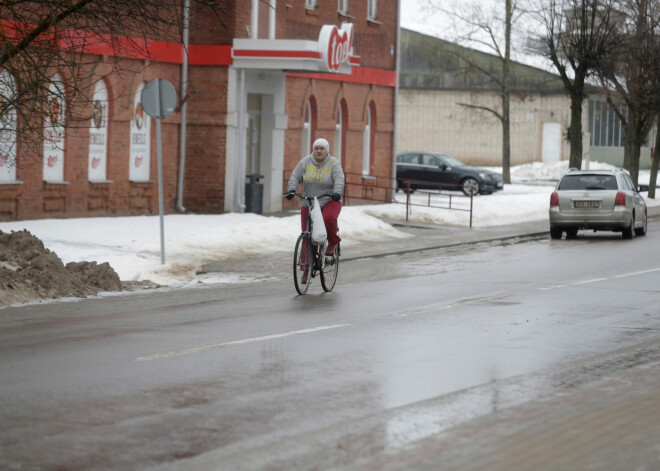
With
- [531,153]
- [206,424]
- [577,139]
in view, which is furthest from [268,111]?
[531,153]

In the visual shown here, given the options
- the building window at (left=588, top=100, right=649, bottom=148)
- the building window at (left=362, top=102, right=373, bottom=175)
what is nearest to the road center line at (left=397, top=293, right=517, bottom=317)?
the building window at (left=362, top=102, right=373, bottom=175)

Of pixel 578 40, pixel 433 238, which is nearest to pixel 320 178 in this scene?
pixel 433 238

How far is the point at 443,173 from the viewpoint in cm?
4556

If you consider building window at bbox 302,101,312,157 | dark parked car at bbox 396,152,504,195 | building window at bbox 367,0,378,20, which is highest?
building window at bbox 367,0,378,20

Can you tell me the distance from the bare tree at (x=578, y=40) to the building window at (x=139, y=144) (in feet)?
56.3

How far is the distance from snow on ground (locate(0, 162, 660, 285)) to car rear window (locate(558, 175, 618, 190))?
3.68 m

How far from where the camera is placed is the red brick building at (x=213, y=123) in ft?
83.8

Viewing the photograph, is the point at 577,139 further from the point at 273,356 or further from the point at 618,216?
the point at 273,356

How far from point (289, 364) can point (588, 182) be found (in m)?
18.1

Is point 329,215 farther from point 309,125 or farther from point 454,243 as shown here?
point 309,125

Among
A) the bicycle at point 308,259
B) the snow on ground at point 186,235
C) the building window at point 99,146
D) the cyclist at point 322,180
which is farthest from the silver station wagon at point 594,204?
the cyclist at point 322,180

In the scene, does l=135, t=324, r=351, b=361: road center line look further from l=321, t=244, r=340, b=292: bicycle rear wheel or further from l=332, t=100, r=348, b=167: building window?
l=332, t=100, r=348, b=167: building window

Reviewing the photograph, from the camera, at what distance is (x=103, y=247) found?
20.0 meters

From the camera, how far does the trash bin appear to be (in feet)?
94.6
